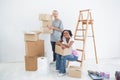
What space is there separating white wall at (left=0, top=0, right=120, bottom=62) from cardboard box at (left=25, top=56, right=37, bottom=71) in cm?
78

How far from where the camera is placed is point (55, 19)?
406 cm

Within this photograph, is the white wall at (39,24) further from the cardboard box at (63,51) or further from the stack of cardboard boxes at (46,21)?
the cardboard box at (63,51)

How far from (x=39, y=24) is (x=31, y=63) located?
3.83ft

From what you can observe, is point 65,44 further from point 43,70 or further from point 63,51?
point 43,70

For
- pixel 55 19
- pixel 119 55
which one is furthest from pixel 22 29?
pixel 119 55

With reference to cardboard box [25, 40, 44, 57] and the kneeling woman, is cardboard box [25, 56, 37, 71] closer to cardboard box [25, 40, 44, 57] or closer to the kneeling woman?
cardboard box [25, 40, 44, 57]

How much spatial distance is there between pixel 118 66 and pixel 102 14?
156 centimetres

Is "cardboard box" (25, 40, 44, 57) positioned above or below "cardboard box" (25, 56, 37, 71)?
above

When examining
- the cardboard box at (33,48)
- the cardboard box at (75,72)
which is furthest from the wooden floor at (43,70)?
the cardboard box at (33,48)

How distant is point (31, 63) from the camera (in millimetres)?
3820

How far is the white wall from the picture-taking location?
4340 millimetres

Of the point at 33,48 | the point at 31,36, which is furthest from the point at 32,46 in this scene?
the point at 31,36

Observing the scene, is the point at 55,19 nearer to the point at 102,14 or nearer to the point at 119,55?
the point at 102,14

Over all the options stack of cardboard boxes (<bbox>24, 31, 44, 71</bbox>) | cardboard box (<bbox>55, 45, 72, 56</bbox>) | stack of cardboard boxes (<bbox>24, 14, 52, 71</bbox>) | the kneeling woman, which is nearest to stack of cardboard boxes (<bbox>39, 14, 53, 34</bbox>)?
stack of cardboard boxes (<bbox>24, 14, 52, 71</bbox>)
